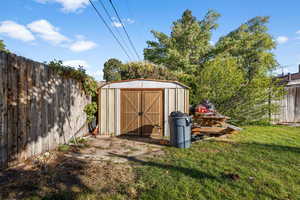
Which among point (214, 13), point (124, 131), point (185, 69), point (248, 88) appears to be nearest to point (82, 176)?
point (124, 131)

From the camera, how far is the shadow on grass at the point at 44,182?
212cm

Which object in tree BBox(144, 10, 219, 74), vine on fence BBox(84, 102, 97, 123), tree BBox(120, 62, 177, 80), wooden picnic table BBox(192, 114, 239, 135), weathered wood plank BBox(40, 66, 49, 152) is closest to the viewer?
weathered wood plank BBox(40, 66, 49, 152)

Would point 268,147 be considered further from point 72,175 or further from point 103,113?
point 103,113

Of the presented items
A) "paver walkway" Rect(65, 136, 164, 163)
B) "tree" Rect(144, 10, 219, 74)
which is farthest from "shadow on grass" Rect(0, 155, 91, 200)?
"tree" Rect(144, 10, 219, 74)

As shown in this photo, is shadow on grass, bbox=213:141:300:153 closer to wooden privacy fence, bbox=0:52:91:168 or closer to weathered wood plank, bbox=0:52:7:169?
wooden privacy fence, bbox=0:52:91:168

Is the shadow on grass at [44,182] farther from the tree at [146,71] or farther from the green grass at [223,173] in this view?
the tree at [146,71]

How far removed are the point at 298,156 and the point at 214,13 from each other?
15.1 metres

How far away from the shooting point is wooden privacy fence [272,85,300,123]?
830 cm

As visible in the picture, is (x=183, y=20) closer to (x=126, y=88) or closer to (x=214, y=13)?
(x=214, y=13)

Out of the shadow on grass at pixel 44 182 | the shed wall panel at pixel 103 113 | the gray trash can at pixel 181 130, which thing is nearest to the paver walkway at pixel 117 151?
the gray trash can at pixel 181 130

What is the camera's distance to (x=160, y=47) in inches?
574

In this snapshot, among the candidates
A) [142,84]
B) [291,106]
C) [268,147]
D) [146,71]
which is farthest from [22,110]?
[291,106]

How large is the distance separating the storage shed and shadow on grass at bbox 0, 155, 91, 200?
2925 millimetres

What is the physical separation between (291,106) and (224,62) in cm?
472
